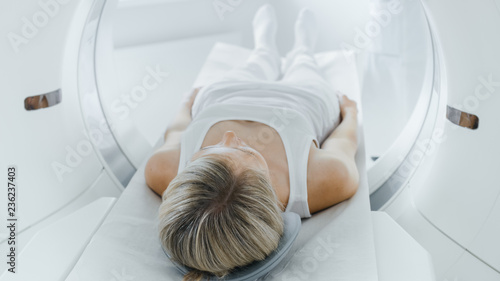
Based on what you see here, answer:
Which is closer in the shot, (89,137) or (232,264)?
(232,264)

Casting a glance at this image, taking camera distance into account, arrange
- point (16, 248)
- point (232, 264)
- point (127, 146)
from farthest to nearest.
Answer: point (127, 146) < point (16, 248) < point (232, 264)

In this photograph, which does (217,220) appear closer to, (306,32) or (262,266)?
(262,266)

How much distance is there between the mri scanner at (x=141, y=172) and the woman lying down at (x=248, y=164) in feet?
0.35

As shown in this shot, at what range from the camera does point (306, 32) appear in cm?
262

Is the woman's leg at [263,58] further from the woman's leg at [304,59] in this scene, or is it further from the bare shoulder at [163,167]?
the bare shoulder at [163,167]

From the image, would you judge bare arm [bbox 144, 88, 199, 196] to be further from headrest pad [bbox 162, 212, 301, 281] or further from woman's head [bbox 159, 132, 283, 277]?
headrest pad [bbox 162, 212, 301, 281]

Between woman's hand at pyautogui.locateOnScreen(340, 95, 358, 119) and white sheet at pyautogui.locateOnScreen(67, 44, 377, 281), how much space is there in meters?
0.36

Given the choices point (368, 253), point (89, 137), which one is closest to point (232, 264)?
point (368, 253)

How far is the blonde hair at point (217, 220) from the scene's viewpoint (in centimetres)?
110

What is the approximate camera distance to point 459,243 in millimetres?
1522

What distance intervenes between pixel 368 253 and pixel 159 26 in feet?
8.66

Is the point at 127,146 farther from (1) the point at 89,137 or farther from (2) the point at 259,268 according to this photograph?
(2) the point at 259,268

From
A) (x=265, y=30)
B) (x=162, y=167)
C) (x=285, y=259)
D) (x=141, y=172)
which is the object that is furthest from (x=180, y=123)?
(x=265, y=30)

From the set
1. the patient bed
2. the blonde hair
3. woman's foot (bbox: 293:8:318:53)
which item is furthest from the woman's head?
woman's foot (bbox: 293:8:318:53)
